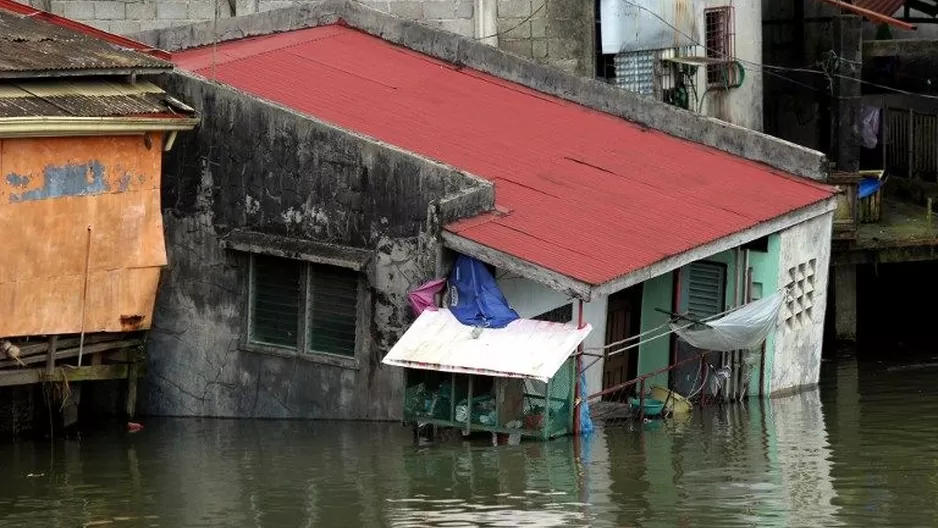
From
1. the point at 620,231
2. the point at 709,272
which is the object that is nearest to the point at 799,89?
the point at 709,272

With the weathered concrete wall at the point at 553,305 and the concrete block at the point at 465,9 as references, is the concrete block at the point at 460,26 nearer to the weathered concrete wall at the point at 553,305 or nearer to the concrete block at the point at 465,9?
the concrete block at the point at 465,9

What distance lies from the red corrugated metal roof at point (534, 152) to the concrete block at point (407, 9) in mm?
657

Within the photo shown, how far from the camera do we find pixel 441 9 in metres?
27.9

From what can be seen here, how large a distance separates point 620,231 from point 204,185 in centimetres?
447

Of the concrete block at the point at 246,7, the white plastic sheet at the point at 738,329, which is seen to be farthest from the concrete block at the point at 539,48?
the white plastic sheet at the point at 738,329

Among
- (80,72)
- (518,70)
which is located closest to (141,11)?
(518,70)

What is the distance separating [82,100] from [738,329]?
24.0 ft

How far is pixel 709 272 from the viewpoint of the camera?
24469mm

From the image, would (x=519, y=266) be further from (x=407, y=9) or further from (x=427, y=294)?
(x=407, y=9)

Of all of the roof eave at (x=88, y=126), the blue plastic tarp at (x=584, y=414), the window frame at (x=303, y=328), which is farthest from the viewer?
the window frame at (x=303, y=328)

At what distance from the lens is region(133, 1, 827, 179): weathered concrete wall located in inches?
1017

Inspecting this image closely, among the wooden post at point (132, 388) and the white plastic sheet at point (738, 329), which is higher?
the white plastic sheet at point (738, 329)

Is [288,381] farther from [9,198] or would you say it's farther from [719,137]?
[719,137]

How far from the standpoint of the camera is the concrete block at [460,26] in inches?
1099
